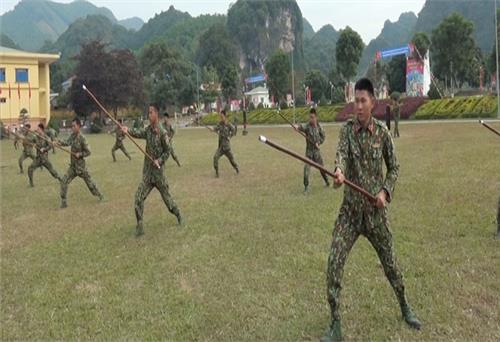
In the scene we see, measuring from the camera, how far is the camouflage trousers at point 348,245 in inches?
195

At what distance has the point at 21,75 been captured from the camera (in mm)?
58188

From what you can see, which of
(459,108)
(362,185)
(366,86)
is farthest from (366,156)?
(459,108)

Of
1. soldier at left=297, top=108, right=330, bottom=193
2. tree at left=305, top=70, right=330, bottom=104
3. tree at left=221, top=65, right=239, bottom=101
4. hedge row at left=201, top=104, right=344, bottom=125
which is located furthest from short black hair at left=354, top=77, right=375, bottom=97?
tree at left=305, top=70, right=330, bottom=104

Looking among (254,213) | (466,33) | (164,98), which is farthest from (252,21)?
(254,213)

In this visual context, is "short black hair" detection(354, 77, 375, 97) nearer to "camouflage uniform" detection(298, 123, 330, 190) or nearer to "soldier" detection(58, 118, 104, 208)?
"camouflage uniform" detection(298, 123, 330, 190)

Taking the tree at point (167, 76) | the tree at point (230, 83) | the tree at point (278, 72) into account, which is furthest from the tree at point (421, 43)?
the tree at point (167, 76)

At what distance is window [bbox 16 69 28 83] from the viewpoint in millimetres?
57903

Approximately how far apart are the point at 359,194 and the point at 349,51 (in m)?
59.1

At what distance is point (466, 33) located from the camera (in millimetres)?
57969

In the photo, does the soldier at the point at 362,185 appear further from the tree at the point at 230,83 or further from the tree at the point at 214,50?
the tree at the point at 214,50

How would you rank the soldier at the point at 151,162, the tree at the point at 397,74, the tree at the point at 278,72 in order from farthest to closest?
the tree at the point at 278,72 < the tree at the point at 397,74 < the soldier at the point at 151,162

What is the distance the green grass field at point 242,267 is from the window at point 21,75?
49067mm

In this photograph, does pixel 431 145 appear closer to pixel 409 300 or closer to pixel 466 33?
pixel 409 300

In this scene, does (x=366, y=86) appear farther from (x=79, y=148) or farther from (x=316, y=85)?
(x=316, y=85)
